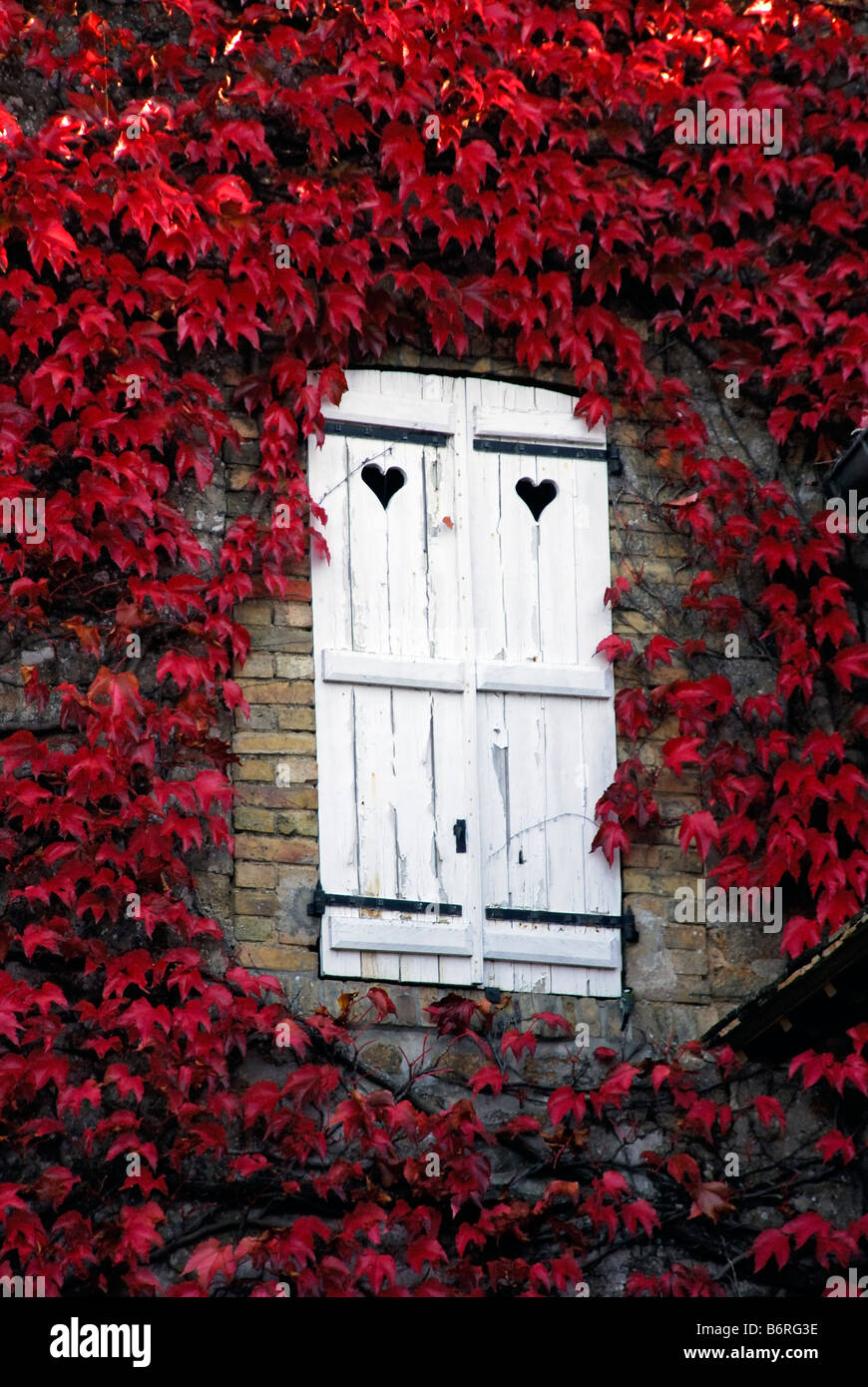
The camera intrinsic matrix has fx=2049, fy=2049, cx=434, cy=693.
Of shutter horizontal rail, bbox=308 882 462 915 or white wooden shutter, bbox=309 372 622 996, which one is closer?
shutter horizontal rail, bbox=308 882 462 915

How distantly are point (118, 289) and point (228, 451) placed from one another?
0.60 metres

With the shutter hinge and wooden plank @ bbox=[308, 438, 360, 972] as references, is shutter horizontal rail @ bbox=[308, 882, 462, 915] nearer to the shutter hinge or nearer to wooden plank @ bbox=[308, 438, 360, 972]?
wooden plank @ bbox=[308, 438, 360, 972]

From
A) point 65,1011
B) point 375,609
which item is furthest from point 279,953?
point 375,609

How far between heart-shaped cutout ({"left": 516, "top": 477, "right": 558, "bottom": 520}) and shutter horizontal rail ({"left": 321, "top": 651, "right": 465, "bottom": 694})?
614 mm

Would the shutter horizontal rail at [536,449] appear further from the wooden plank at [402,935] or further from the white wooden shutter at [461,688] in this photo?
the wooden plank at [402,935]

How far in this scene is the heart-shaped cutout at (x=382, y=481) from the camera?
655cm

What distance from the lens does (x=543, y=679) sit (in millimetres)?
6500

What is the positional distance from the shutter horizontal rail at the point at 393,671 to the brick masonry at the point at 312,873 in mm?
88

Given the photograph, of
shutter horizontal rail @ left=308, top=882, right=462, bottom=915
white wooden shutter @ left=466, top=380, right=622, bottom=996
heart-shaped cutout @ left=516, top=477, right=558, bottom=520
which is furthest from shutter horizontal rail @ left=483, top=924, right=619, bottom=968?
heart-shaped cutout @ left=516, top=477, right=558, bottom=520

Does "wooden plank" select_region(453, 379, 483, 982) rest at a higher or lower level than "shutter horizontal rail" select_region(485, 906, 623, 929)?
higher

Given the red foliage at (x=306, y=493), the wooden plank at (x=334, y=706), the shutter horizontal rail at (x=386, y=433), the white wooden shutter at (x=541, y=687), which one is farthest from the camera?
the shutter horizontal rail at (x=386, y=433)

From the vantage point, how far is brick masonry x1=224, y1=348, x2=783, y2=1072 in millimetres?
6102

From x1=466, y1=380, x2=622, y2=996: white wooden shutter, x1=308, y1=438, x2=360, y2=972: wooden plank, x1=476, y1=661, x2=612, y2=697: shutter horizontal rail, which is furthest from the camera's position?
x1=476, y1=661, x2=612, y2=697: shutter horizontal rail

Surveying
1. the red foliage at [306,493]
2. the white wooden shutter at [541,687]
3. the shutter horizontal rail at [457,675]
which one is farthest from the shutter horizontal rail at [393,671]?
the red foliage at [306,493]
